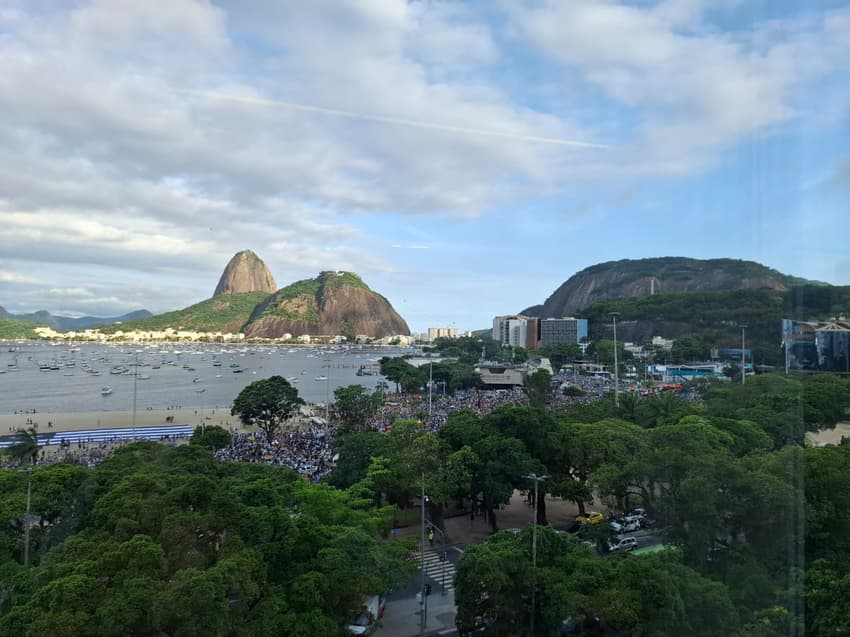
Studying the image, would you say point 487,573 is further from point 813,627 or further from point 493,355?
point 493,355

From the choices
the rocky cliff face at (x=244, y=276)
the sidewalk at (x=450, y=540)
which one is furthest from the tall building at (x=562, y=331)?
the rocky cliff face at (x=244, y=276)

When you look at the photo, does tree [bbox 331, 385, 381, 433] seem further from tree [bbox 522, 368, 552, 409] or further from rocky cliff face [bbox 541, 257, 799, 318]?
rocky cliff face [bbox 541, 257, 799, 318]

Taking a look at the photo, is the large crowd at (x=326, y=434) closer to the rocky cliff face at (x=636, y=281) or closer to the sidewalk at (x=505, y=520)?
the sidewalk at (x=505, y=520)

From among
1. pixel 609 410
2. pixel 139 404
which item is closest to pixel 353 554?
pixel 609 410

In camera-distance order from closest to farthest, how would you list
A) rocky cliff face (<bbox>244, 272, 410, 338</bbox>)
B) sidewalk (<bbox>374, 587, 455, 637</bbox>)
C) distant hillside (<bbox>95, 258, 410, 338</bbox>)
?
sidewalk (<bbox>374, 587, 455, 637</bbox>) → rocky cliff face (<bbox>244, 272, 410, 338</bbox>) → distant hillside (<bbox>95, 258, 410, 338</bbox>)

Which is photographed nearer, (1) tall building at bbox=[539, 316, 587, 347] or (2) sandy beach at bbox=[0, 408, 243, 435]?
(2) sandy beach at bbox=[0, 408, 243, 435]

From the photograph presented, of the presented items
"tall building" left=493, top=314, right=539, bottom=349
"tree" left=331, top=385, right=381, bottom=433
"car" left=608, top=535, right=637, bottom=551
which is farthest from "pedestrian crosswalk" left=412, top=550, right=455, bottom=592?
"tall building" left=493, top=314, right=539, bottom=349
